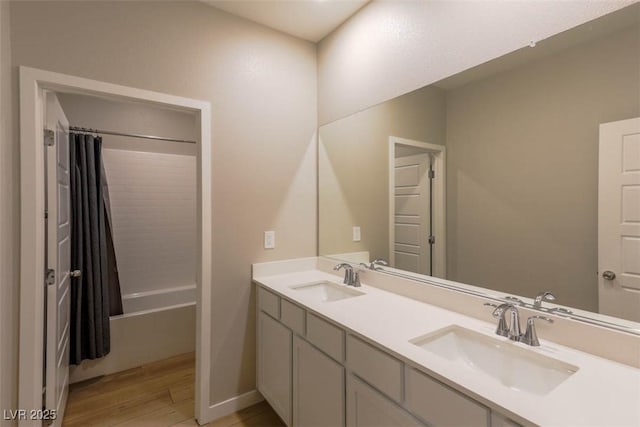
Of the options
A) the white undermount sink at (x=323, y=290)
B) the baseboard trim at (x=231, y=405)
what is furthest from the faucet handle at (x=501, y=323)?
the baseboard trim at (x=231, y=405)

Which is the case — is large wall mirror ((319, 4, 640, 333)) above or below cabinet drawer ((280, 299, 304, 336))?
above

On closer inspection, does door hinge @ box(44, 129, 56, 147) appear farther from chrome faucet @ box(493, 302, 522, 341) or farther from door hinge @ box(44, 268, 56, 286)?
chrome faucet @ box(493, 302, 522, 341)

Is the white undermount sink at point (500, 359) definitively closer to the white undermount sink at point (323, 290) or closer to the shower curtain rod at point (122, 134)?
the white undermount sink at point (323, 290)

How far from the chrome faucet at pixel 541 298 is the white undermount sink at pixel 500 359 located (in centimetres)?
21

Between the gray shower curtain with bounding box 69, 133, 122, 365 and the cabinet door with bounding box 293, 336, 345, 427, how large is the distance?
1.75 metres

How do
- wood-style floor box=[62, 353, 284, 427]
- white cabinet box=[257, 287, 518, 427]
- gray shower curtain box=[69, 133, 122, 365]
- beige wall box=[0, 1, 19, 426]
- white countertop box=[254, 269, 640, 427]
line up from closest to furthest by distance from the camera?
white countertop box=[254, 269, 640, 427], white cabinet box=[257, 287, 518, 427], beige wall box=[0, 1, 19, 426], wood-style floor box=[62, 353, 284, 427], gray shower curtain box=[69, 133, 122, 365]

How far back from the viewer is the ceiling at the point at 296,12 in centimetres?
194

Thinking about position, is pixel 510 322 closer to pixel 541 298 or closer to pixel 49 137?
pixel 541 298

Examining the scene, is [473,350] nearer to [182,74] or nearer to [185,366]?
[182,74]

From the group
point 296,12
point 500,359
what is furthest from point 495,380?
point 296,12

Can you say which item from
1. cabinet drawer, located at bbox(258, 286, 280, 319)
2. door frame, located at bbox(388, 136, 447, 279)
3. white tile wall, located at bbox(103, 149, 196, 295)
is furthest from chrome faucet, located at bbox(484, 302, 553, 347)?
white tile wall, located at bbox(103, 149, 196, 295)

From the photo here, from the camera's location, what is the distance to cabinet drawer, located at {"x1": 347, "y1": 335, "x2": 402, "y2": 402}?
1069 mm

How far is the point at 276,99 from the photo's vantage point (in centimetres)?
224

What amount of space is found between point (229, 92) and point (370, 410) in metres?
1.96
